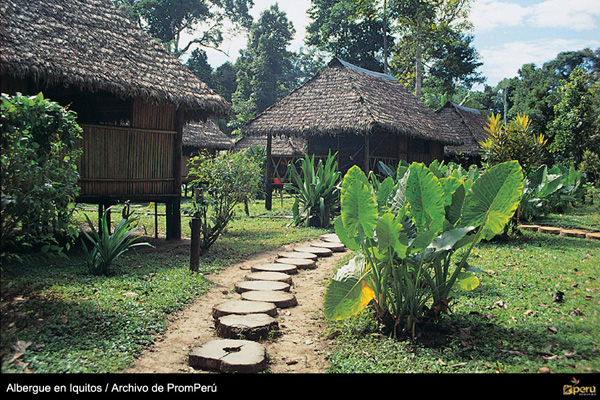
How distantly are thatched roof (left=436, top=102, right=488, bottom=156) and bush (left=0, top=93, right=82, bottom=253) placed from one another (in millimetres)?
17350

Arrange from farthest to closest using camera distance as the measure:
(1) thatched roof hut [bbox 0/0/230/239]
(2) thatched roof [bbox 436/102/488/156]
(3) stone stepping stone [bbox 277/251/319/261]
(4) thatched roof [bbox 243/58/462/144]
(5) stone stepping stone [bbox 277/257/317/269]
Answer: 1. (2) thatched roof [bbox 436/102/488/156]
2. (4) thatched roof [bbox 243/58/462/144]
3. (3) stone stepping stone [bbox 277/251/319/261]
4. (1) thatched roof hut [bbox 0/0/230/239]
5. (5) stone stepping stone [bbox 277/257/317/269]

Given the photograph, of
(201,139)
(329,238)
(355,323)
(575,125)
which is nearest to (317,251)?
(329,238)

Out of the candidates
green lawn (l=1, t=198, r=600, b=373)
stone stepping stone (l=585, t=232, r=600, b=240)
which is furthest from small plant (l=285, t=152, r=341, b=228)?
stone stepping stone (l=585, t=232, r=600, b=240)

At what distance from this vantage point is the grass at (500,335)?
116 inches

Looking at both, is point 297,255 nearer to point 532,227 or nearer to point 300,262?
point 300,262

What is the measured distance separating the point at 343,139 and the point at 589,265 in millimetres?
9244

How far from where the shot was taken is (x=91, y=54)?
6812 millimetres

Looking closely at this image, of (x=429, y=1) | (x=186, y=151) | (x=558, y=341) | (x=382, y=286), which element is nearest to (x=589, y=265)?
(x=558, y=341)

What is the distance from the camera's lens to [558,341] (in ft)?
10.5

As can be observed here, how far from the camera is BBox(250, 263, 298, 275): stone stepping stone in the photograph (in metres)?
5.67

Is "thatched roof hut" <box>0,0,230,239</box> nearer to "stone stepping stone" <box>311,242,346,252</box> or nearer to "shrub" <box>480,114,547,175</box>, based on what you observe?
"stone stepping stone" <box>311,242,346,252</box>

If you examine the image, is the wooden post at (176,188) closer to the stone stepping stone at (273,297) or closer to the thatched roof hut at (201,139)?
the stone stepping stone at (273,297)

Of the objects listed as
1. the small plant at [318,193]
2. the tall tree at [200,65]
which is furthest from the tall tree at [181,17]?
the small plant at [318,193]

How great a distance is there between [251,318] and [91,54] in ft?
16.6
